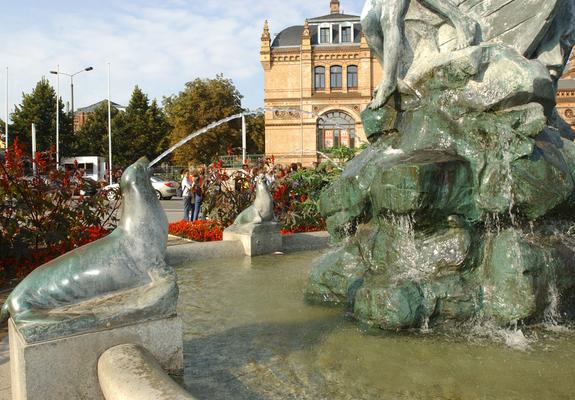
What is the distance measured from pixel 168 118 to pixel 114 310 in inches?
1985

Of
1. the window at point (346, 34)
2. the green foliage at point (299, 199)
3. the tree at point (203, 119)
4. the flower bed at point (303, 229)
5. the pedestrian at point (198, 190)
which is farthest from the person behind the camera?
the window at point (346, 34)

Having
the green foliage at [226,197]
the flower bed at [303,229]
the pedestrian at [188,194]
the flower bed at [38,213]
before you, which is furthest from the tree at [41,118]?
the flower bed at [38,213]

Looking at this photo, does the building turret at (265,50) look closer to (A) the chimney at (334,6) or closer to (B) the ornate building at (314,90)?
(B) the ornate building at (314,90)

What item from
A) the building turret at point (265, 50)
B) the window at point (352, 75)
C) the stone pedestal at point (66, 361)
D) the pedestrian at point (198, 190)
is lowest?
the stone pedestal at point (66, 361)

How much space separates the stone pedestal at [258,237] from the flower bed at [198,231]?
2.01 m

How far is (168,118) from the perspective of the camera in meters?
52.0

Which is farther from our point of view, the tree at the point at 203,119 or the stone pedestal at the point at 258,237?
the tree at the point at 203,119

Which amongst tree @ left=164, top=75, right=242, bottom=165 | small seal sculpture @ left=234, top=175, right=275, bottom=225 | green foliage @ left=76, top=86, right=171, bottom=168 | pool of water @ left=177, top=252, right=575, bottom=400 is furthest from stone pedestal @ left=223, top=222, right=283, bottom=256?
Answer: green foliage @ left=76, top=86, right=171, bottom=168

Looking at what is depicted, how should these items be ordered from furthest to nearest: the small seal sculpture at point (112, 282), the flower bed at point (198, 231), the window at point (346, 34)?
the window at point (346, 34)
the flower bed at point (198, 231)
the small seal sculpture at point (112, 282)

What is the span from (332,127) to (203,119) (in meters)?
11.1

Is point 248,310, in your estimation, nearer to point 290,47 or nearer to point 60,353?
point 60,353

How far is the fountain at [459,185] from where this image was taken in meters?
4.79

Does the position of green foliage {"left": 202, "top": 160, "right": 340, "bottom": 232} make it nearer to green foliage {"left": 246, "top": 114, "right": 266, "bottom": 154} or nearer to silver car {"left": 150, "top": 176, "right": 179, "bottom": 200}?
silver car {"left": 150, "top": 176, "right": 179, "bottom": 200}

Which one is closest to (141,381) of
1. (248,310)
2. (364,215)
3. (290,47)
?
(248,310)
